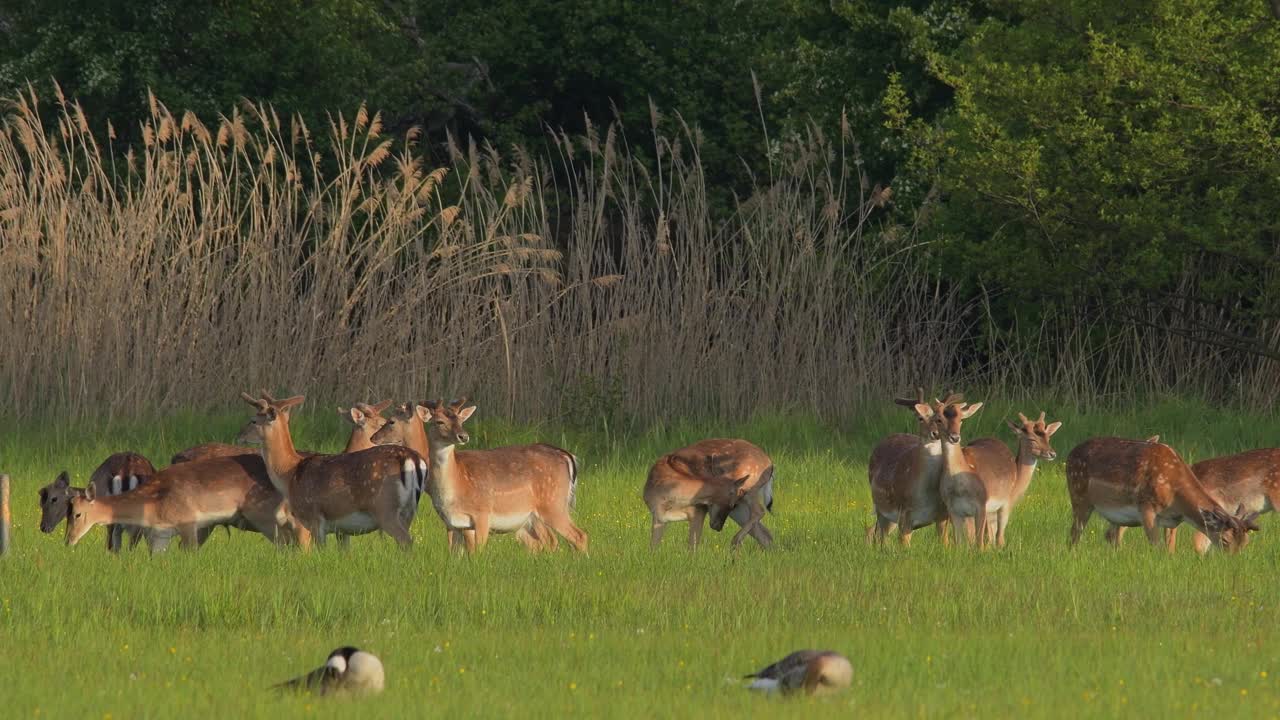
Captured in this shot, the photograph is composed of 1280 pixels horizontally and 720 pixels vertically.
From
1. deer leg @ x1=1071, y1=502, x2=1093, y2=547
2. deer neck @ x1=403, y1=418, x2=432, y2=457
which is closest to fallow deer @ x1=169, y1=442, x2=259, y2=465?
deer neck @ x1=403, y1=418, x2=432, y2=457

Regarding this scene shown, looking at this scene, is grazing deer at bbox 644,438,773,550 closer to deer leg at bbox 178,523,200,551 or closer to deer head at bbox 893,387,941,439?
deer head at bbox 893,387,941,439

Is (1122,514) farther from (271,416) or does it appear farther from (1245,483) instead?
(271,416)

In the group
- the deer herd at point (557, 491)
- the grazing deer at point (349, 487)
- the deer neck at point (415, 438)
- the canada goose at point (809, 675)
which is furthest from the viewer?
the deer neck at point (415, 438)

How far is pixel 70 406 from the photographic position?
19.2 metres

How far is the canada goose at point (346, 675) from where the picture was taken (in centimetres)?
788

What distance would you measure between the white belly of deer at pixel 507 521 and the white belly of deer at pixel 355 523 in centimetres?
77

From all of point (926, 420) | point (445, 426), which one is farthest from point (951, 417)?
point (445, 426)

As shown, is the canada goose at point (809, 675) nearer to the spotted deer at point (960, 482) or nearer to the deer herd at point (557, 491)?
the deer herd at point (557, 491)

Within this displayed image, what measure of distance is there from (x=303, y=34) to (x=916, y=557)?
2217 centimetres

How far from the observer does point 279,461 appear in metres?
13.8

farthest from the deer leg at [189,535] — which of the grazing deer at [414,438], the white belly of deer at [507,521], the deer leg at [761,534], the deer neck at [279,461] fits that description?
the deer leg at [761,534]

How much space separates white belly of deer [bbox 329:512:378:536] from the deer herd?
0.01 m

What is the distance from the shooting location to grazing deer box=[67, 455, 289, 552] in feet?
43.8

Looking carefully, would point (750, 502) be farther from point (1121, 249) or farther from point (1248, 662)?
point (1121, 249)
